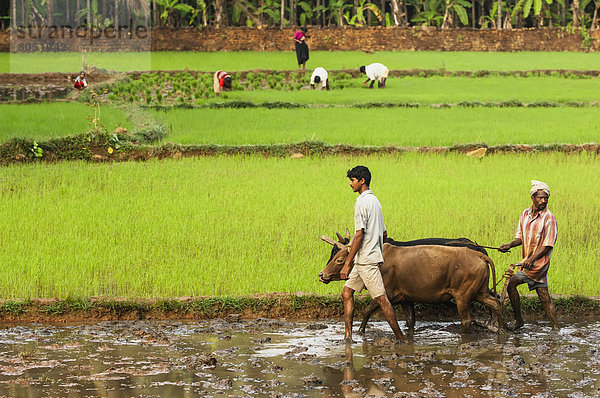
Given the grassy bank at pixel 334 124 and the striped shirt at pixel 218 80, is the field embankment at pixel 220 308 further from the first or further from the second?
the striped shirt at pixel 218 80

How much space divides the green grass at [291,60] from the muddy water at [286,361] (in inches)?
802

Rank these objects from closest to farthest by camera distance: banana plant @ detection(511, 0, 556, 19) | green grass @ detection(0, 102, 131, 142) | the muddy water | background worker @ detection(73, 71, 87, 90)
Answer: the muddy water < green grass @ detection(0, 102, 131, 142) < background worker @ detection(73, 71, 87, 90) < banana plant @ detection(511, 0, 556, 19)

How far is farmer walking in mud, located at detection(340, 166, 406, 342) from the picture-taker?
595 cm

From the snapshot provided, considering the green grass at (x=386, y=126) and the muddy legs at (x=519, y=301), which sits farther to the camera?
the green grass at (x=386, y=126)

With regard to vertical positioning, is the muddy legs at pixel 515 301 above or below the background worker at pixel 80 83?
below

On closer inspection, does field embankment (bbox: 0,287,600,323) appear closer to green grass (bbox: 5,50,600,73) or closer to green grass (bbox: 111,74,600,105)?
green grass (bbox: 111,74,600,105)

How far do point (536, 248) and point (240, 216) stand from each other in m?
4.02

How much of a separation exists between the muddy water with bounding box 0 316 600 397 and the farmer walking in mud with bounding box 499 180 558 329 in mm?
221

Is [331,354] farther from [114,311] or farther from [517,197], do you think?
[517,197]

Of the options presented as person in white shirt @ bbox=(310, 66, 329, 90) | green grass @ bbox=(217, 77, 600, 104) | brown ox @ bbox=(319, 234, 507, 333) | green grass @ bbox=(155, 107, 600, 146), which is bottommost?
brown ox @ bbox=(319, 234, 507, 333)

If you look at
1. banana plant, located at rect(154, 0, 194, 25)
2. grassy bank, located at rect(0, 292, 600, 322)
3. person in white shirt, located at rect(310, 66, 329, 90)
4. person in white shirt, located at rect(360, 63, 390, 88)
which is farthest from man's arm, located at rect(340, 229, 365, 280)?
banana plant, located at rect(154, 0, 194, 25)

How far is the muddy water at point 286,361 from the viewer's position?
496 centimetres

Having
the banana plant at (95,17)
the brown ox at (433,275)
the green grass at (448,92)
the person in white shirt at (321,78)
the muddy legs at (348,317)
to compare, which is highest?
the banana plant at (95,17)

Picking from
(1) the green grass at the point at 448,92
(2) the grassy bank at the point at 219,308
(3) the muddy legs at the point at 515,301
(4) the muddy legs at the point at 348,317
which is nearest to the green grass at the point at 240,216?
(2) the grassy bank at the point at 219,308
